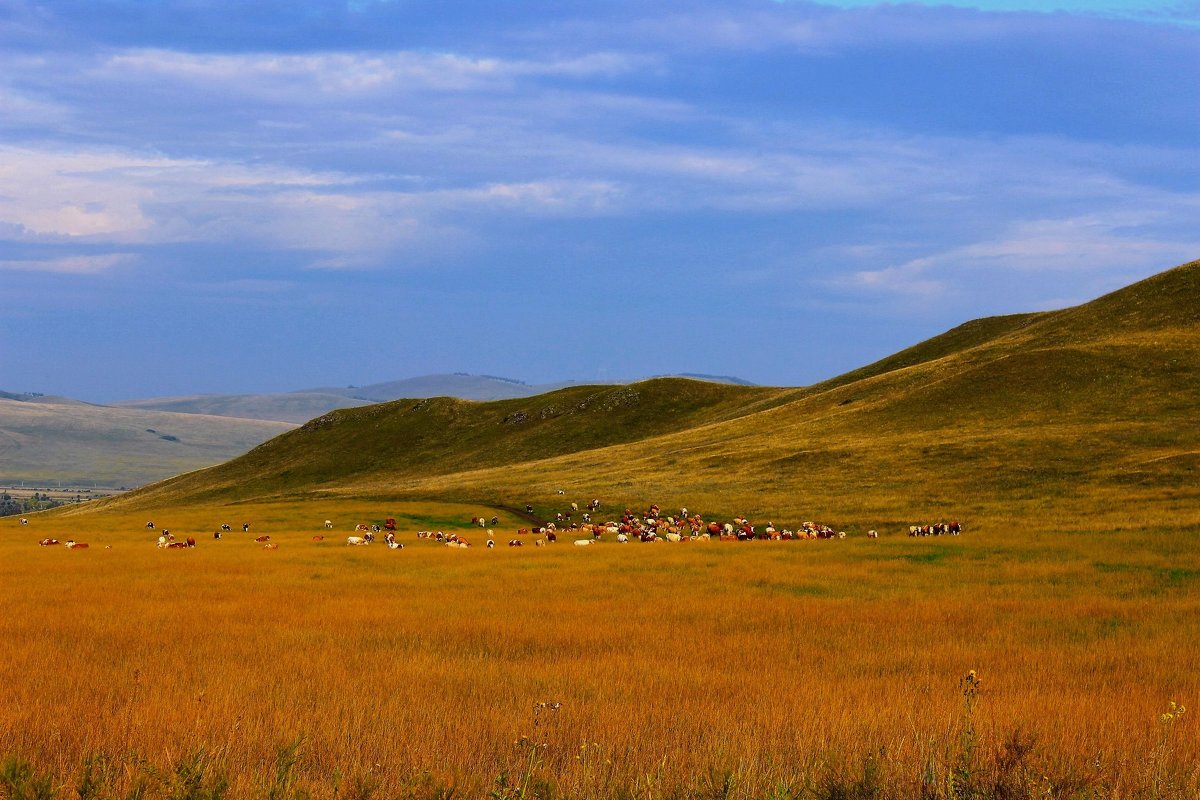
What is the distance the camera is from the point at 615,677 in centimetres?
1298

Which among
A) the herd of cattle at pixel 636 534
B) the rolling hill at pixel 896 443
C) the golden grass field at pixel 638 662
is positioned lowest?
the herd of cattle at pixel 636 534

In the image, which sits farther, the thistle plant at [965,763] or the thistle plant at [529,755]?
the thistle plant at [965,763]

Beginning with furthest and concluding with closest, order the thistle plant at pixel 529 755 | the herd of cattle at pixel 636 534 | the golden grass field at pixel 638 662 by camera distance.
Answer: the herd of cattle at pixel 636 534 → the golden grass field at pixel 638 662 → the thistle plant at pixel 529 755

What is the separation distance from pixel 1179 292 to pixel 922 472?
176ft

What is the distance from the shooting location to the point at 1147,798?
816 centimetres

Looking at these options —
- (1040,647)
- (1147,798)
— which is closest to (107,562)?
(1040,647)

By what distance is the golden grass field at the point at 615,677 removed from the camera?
873 cm

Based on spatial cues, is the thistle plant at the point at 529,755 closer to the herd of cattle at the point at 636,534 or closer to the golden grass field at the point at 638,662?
the golden grass field at the point at 638,662

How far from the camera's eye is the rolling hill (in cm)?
5156

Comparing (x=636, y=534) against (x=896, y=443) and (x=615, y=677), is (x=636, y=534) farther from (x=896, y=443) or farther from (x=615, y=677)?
(x=896, y=443)

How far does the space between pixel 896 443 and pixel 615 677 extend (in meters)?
57.9

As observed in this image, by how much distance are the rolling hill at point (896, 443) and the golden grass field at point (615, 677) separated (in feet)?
79.3

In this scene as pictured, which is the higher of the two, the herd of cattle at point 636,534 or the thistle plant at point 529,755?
the thistle plant at point 529,755

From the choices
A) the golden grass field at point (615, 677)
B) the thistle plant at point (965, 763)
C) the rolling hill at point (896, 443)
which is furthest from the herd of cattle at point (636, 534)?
the thistle plant at point (965, 763)
